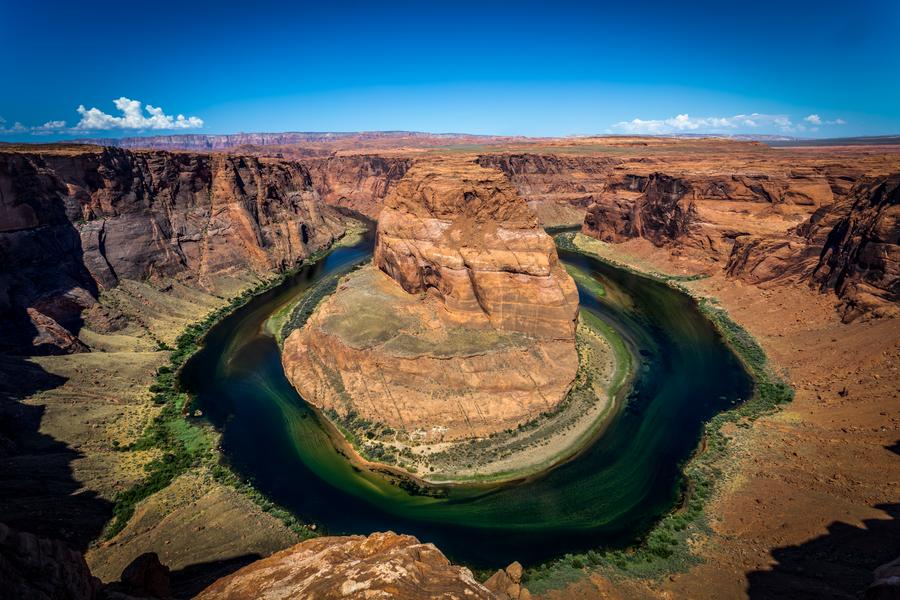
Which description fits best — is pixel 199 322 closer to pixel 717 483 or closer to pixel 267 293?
pixel 267 293

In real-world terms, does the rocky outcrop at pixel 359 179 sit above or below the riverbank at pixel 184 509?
above

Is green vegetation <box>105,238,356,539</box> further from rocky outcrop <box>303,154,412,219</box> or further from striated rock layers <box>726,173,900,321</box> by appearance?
rocky outcrop <box>303,154,412,219</box>

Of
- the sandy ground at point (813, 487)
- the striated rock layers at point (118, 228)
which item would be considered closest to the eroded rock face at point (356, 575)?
the sandy ground at point (813, 487)

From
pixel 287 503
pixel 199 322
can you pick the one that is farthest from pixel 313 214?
pixel 287 503

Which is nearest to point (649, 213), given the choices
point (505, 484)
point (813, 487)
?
point (813, 487)

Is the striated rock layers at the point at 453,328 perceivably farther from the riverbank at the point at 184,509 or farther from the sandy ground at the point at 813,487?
the sandy ground at the point at 813,487

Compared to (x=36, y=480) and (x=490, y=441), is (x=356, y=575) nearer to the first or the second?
(x=490, y=441)
